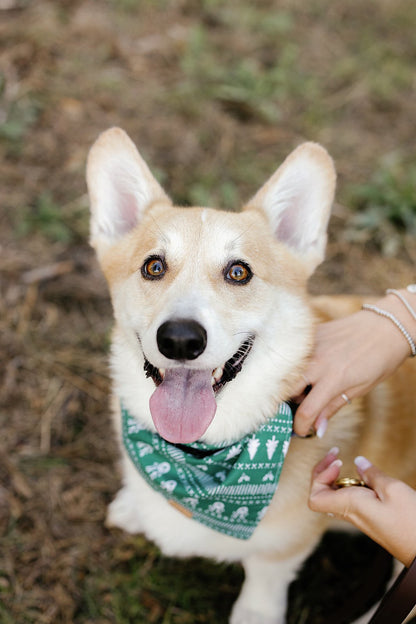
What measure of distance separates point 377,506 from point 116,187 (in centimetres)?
181

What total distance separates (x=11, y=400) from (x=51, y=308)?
2.26 feet

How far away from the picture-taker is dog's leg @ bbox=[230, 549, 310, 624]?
242 cm

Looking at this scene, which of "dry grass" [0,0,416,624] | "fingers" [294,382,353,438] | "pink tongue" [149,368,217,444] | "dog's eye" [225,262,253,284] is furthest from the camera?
"dry grass" [0,0,416,624]

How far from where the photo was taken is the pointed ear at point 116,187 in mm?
2340

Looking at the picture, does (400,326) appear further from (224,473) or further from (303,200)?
(224,473)

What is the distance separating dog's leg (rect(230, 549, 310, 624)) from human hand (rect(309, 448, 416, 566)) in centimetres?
66

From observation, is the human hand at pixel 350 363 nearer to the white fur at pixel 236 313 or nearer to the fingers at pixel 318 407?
the fingers at pixel 318 407

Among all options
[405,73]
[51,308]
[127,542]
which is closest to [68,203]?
[51,308]

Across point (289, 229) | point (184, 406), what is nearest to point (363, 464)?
point (184, 406)

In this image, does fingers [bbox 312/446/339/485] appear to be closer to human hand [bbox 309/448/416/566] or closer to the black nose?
human hand [bbox 309/448/416/566]

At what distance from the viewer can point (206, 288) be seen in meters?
2.01

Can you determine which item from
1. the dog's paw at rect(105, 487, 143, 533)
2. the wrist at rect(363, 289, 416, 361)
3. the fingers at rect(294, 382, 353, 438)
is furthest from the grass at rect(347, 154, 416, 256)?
the dog's paw at rect(105, 487, 143, 533)

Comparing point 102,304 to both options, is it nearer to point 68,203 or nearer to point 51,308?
point 51,308

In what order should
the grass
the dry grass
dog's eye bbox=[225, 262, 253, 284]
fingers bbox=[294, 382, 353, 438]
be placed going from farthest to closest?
the grass
the dry grass
dog's eye bbox=[225, 262, 253, 284]
fingers bbox=[294, 382, 353, 438]
